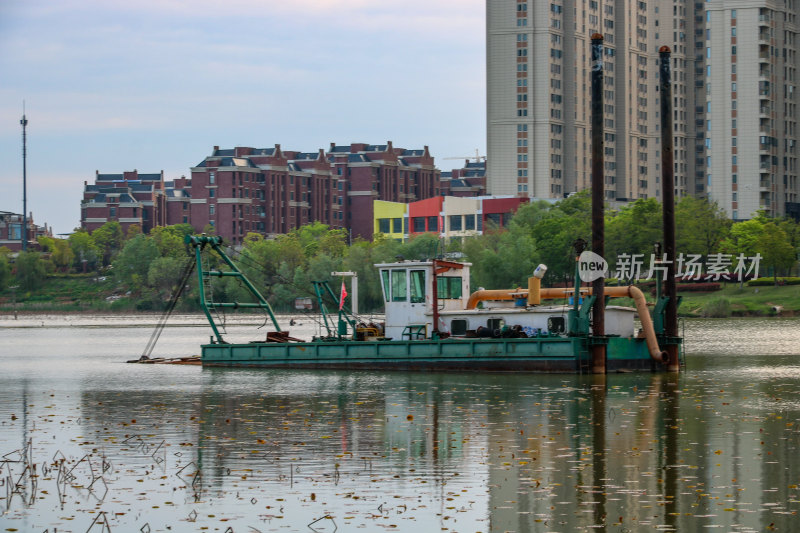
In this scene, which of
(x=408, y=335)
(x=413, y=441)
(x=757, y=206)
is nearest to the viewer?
(x=413, y=441)

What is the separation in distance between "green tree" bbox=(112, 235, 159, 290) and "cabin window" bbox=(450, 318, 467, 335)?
13943 cm

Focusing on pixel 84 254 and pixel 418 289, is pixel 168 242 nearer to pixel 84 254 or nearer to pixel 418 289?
pixel 84 254

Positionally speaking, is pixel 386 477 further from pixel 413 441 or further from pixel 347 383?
pixel 347 383

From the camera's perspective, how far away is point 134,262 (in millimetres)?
179000

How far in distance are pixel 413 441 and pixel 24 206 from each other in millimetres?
179504

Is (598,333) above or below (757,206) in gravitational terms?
below

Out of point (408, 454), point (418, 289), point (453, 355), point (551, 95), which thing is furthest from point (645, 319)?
point (551, 95)

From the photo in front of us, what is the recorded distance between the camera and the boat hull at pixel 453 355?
39.6 metres

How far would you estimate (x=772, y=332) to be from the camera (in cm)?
7731

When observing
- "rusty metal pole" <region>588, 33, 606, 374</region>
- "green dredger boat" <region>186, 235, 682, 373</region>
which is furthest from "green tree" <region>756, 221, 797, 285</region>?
"rusty metal pole" <region>588, 33, 606, 374</region>

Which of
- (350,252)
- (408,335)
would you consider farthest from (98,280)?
(408,335)

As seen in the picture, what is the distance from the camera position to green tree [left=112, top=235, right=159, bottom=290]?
7028 inches

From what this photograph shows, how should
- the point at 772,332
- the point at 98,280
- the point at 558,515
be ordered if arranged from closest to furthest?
the point at 558,515 → the point at 772,332 → the point at 98,280

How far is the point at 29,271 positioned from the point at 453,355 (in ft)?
498
